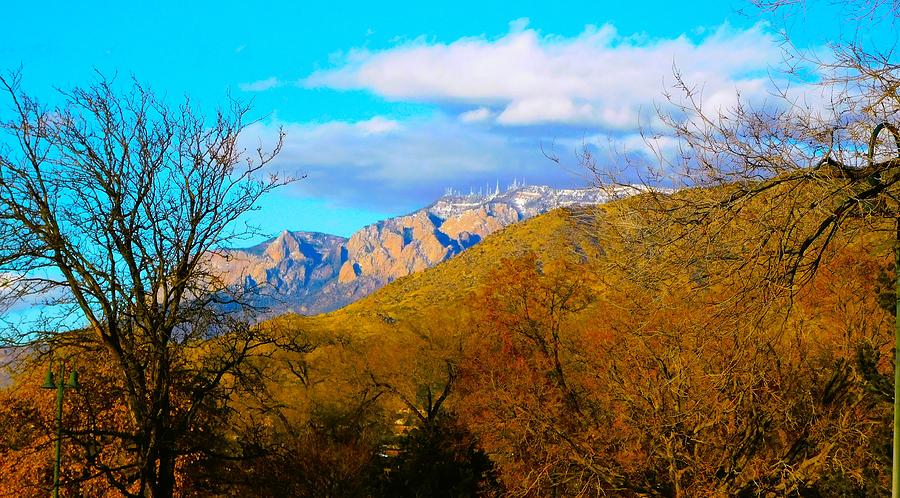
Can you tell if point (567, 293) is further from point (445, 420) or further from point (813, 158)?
point (813, 158)

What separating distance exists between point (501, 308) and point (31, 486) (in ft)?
57.1

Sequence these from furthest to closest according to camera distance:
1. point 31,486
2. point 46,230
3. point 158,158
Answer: point 31,486 → point 158,158 → point 46,230

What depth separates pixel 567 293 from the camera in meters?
29.7

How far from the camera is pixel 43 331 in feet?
30.2

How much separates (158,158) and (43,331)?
2497 millimetres

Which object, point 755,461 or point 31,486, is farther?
point 31,486

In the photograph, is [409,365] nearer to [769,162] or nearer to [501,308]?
[501,308]

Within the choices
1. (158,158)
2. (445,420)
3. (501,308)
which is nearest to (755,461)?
(158,158)

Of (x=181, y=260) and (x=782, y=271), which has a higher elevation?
(x=181, y=260)

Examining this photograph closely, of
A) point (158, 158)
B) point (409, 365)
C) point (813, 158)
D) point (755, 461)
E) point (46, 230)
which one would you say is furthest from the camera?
point (409, 365)

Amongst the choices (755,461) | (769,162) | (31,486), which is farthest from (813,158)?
(31,486)

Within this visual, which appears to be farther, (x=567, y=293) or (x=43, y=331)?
(x=567, y=293)

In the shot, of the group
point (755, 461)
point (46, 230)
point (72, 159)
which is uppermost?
point (72, 159)

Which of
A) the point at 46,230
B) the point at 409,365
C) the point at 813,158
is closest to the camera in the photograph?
the point at 813,158
